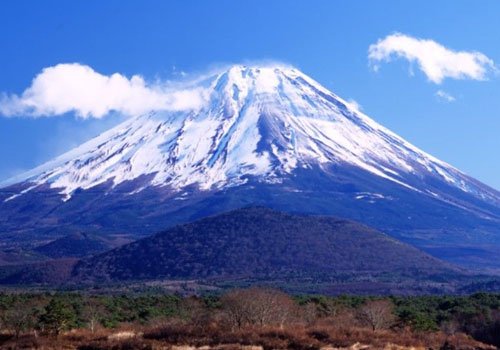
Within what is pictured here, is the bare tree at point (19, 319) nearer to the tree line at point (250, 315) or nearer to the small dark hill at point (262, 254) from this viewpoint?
the tree line at point (250, 315)

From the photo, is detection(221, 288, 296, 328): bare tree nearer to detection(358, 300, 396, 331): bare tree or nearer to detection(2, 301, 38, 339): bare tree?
detection(358, 300, 396, 331): bare tree

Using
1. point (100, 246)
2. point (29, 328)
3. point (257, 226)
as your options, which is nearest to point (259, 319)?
point (29, 328)

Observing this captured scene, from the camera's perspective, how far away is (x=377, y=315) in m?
48.9

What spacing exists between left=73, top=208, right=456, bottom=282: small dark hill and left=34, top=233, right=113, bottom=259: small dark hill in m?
16.7

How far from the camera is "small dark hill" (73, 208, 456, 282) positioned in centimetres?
13238

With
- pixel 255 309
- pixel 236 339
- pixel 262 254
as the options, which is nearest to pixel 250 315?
pixel 255 309

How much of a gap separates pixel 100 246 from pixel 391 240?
4980cm

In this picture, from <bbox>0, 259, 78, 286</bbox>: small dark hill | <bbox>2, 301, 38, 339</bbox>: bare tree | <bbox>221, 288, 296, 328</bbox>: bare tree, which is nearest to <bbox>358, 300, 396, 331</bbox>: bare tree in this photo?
<bbox>221, 288, 296, 328</bbox>: bare tree

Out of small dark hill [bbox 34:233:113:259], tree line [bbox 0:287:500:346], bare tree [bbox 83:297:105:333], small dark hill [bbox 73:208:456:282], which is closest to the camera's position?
tree line [bbox 0:287:500:346]

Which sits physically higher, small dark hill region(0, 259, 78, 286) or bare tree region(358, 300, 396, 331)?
small dark hill region(0, 259, 78, 286)

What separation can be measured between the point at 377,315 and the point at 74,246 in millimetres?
122242

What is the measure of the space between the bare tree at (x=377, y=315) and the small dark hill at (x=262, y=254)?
Result: 70.5 metres

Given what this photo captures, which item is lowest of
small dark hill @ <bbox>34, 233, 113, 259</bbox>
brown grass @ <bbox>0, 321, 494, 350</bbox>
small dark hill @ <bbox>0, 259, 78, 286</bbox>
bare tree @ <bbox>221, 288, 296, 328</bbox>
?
brown grass @ <bbox>0, 321, 494, 350</bbox>

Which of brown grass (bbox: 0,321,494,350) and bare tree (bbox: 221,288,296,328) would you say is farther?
bare tree (bbox: 221,288,296,328)
